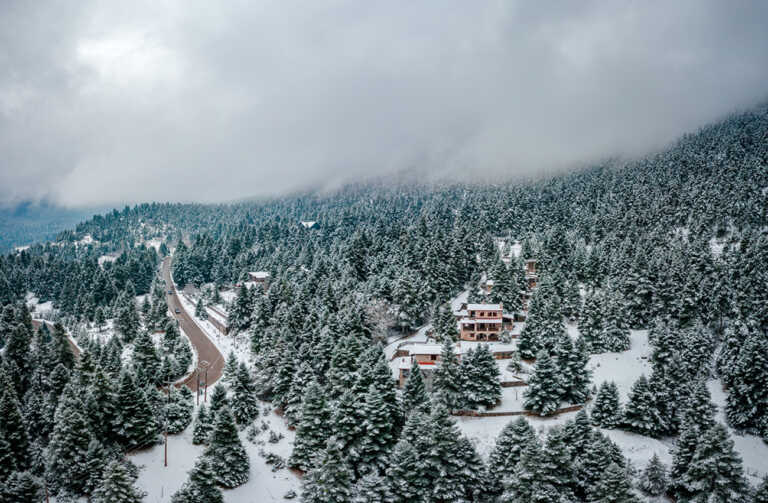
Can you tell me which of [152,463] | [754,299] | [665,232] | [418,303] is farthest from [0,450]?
[665,232]

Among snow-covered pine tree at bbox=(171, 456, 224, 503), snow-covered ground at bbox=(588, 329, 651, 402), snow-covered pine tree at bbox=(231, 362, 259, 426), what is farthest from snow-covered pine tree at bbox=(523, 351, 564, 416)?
snow-covered pine tree at bbox=(231, 362, 259, 426)

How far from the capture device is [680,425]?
40.5 m

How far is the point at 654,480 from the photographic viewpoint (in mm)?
33531

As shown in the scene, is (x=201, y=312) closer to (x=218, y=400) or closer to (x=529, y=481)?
(x=218, y=400)

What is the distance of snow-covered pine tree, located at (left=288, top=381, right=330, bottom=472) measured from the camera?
40.1 metres

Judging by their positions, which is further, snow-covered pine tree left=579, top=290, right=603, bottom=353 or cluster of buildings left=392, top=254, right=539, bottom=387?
snow-covered pine tree left=579, top=290, right=603, bottom=353

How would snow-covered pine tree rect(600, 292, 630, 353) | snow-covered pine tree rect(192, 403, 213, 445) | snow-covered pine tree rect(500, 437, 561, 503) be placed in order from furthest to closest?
1. snow-covered pine tree rect(600, 292, 630, 353)
2. snow-covered pine tree rect(192, 403, 213, 445)
3. snow-covered pine tree rect(500, 437, 561, 503)

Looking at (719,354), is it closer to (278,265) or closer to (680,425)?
(680,425)

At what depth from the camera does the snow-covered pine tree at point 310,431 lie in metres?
40.1

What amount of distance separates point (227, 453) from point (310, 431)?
768 cm

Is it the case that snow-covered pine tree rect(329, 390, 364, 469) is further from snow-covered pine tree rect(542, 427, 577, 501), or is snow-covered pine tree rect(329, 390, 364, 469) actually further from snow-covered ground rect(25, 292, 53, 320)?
snow-covered ground rect(25, 292, 53, 320)

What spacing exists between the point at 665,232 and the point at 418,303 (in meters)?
67.1

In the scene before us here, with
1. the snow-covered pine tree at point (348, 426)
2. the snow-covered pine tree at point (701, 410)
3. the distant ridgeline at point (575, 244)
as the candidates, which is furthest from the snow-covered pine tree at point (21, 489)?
the snow-covered pine tree at point (701, 410)

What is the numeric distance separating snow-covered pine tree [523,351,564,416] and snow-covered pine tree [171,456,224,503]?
102ft
